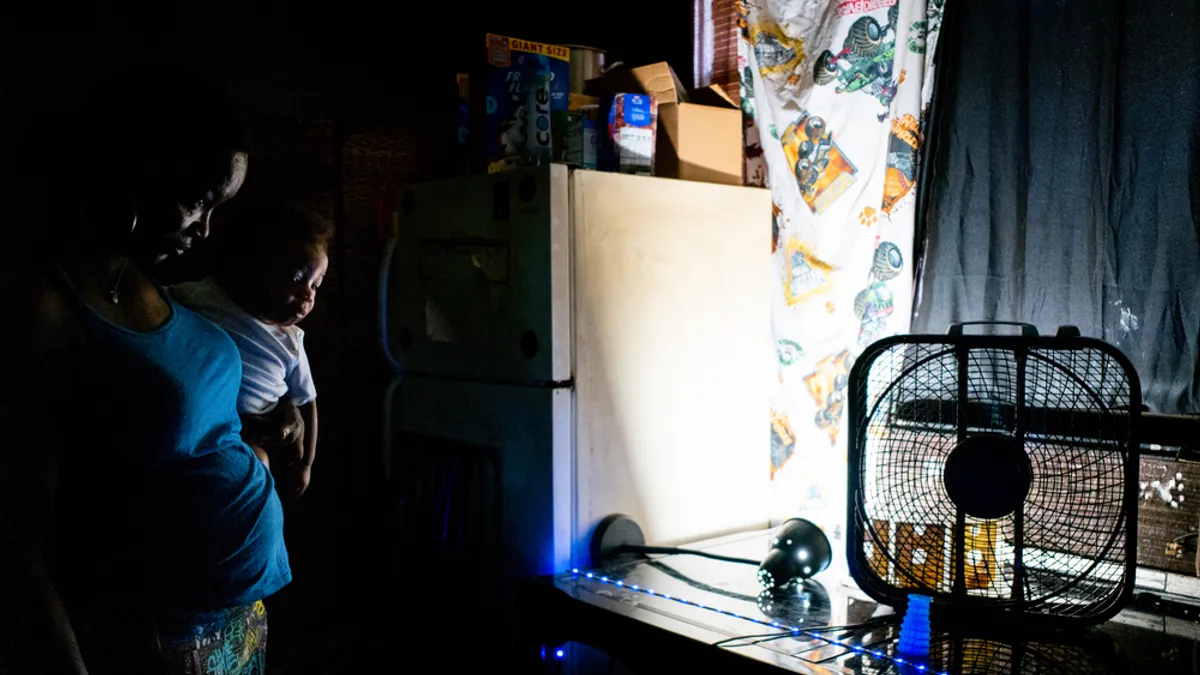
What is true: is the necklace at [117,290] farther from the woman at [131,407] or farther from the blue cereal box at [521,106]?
the blue cereal box at [521,106]

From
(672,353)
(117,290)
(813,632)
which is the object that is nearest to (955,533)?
(813,632)

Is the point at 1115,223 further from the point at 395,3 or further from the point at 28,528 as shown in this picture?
the point at 28,528

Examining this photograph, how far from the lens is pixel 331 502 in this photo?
203 centimetres

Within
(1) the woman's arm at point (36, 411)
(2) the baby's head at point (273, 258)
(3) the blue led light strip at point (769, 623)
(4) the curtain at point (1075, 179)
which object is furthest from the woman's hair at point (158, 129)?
(4) the curtain at point (1075, 179)

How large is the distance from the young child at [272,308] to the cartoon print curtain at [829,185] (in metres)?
1.19

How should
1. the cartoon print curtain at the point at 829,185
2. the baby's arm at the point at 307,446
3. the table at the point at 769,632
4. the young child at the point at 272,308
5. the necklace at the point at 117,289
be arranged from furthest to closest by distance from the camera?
the cartoon print curtain at the point at 829,185 < the baby's arm at the point at 307,446 < the young child at the point at 272,308 < the necklace at the point at 117,289 < the table at the point at 769,632

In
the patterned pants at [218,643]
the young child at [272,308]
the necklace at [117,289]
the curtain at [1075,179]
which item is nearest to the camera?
the necklace at [117,289]

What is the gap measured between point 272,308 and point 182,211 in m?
0.28

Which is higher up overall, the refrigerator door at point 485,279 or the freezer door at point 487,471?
the refrigerator door at point 485,279

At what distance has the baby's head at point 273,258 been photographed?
1.71 m

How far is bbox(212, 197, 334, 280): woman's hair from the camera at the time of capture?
169 cm

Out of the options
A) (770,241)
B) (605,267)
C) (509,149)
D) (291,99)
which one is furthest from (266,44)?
(770,241)

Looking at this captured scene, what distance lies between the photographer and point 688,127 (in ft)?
7.45

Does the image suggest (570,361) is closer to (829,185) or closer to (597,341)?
(597,341)
